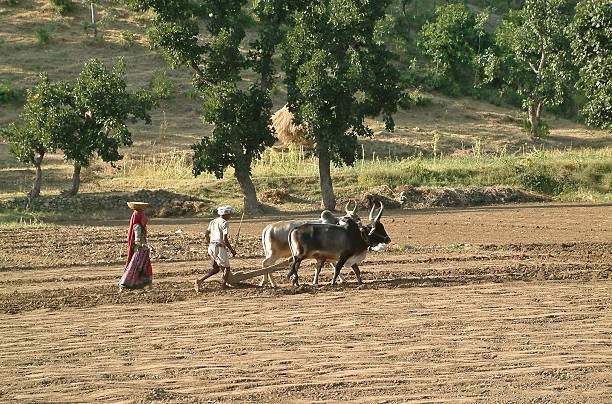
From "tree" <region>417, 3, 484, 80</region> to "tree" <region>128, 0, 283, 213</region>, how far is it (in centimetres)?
2098

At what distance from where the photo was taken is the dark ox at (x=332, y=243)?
1350cm

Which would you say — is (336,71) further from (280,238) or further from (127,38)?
(127,38)

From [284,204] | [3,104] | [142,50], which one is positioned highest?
[142,50]

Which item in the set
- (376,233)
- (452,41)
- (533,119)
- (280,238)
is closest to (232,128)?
(280,238)

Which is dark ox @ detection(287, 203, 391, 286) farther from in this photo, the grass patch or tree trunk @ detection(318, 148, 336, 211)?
tree trunk @ detection(318, 148, 336, 211)

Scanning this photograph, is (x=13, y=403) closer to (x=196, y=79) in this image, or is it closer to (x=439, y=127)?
(x=196, y=79)

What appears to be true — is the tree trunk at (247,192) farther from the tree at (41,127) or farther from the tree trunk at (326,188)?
the tree at (41,127)

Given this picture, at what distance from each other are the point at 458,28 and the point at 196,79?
934 inches

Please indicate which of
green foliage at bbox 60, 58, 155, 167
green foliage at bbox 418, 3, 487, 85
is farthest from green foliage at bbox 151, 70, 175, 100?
green foliage at bbox 418, 3, 487, 85

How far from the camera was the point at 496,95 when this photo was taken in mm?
43969

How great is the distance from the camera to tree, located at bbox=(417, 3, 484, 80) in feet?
144

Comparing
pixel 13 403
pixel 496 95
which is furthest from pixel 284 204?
pixel 496 95

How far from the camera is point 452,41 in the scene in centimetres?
4428

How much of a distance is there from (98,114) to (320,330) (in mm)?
15810
